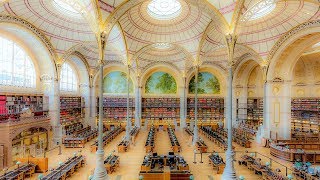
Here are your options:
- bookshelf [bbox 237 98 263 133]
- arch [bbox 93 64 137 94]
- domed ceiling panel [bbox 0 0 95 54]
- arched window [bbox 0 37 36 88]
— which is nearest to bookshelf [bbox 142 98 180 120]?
arch [bbox 93 64 137 94]

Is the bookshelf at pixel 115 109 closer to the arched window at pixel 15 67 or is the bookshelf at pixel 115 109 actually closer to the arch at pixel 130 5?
the arched window at pixel 15 67

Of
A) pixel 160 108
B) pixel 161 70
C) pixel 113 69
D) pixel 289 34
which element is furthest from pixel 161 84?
pixel 289 34

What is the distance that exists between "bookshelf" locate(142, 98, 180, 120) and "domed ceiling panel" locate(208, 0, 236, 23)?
19845 millimetres

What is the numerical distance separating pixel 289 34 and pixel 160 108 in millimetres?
18103

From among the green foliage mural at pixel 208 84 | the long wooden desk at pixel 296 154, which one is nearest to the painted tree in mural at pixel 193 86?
the green foliage mural at pixel 208 84

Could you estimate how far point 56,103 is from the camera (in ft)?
65.1

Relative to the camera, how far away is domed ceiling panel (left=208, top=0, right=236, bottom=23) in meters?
9.96

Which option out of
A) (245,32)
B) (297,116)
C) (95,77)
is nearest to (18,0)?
(95,77)

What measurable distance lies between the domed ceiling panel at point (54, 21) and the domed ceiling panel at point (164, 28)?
3884 mm

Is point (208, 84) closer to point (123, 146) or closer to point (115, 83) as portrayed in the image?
point (115, 83)

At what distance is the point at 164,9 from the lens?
1800 cm

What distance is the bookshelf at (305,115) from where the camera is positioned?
77.5ft

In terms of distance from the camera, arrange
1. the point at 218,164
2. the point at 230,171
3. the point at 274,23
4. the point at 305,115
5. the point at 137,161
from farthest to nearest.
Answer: the point at 305,115 < the point at 274,23 < the point at 137,161 < the point at 218,164 < the point at 230,171

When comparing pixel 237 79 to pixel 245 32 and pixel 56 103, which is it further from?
pixel 56 103
